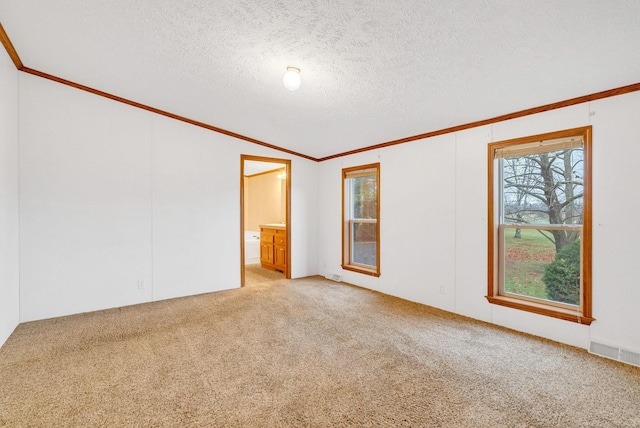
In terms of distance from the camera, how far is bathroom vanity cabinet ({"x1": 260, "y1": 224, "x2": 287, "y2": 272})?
567 centimetres

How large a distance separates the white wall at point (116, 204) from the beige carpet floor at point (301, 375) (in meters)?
0.56

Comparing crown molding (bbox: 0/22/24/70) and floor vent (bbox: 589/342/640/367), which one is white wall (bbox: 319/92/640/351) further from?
crown molding (bbox: 0/22/24/70)

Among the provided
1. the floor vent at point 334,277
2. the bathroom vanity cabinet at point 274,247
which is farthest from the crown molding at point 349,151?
the floor vent at point 334,277

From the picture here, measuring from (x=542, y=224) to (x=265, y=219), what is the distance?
569 cm

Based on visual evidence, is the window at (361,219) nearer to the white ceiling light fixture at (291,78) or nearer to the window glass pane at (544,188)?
the window glass pane at (544,188)

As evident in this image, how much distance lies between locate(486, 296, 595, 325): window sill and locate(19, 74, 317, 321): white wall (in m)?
3.73

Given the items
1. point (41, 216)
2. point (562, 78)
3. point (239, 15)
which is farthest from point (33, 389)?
point (562, 78)

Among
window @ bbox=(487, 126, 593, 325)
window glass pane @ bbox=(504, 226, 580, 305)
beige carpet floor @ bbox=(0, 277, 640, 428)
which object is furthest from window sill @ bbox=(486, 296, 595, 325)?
beige carpet floor @ bbox=(0, 277, 640, 428)

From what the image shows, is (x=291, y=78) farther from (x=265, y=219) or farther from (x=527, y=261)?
(x=265, y=219)

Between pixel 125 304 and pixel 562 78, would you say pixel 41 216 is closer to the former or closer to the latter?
pixel 125 304

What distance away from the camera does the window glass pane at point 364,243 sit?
4859 mm

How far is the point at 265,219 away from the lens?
736 centimetres

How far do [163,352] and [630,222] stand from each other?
414cm

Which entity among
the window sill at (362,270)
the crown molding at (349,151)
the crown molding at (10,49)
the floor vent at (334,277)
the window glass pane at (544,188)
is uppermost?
→ the crown molding at (10,49)
